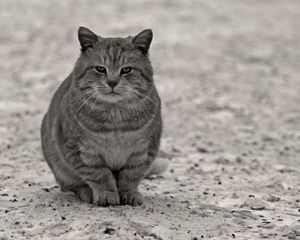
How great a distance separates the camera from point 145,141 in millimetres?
3881

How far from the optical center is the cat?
149 inches

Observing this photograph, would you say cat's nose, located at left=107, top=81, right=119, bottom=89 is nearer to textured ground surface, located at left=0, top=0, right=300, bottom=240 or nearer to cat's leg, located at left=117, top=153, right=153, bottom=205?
cat's leg, located at left=117, top=153, right=153, bottom=205

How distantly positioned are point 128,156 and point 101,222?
525 mm

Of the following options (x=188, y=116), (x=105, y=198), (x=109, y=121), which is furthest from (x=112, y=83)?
(x=188, y=116)

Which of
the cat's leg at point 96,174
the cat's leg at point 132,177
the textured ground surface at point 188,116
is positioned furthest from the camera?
the cat's leg at point 132,177

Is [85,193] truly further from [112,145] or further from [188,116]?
[188,116]

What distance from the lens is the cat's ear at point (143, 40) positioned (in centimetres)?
399

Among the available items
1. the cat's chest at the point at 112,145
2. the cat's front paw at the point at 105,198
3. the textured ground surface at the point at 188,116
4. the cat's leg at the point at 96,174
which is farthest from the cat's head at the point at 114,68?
the textured ground surface at the point at 188,116

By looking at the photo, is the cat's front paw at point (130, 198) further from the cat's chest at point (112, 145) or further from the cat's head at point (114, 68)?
the cat's head at point (114, 68)

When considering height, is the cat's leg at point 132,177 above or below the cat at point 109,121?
below

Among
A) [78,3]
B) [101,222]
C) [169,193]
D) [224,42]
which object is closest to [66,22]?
[78,3]

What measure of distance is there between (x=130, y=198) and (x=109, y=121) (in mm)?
519

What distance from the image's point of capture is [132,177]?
13.0 ft

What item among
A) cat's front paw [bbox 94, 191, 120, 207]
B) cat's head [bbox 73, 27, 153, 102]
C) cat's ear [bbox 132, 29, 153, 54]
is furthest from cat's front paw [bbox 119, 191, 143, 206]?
cat's ear [bbox 132, 29, 153, 54]
